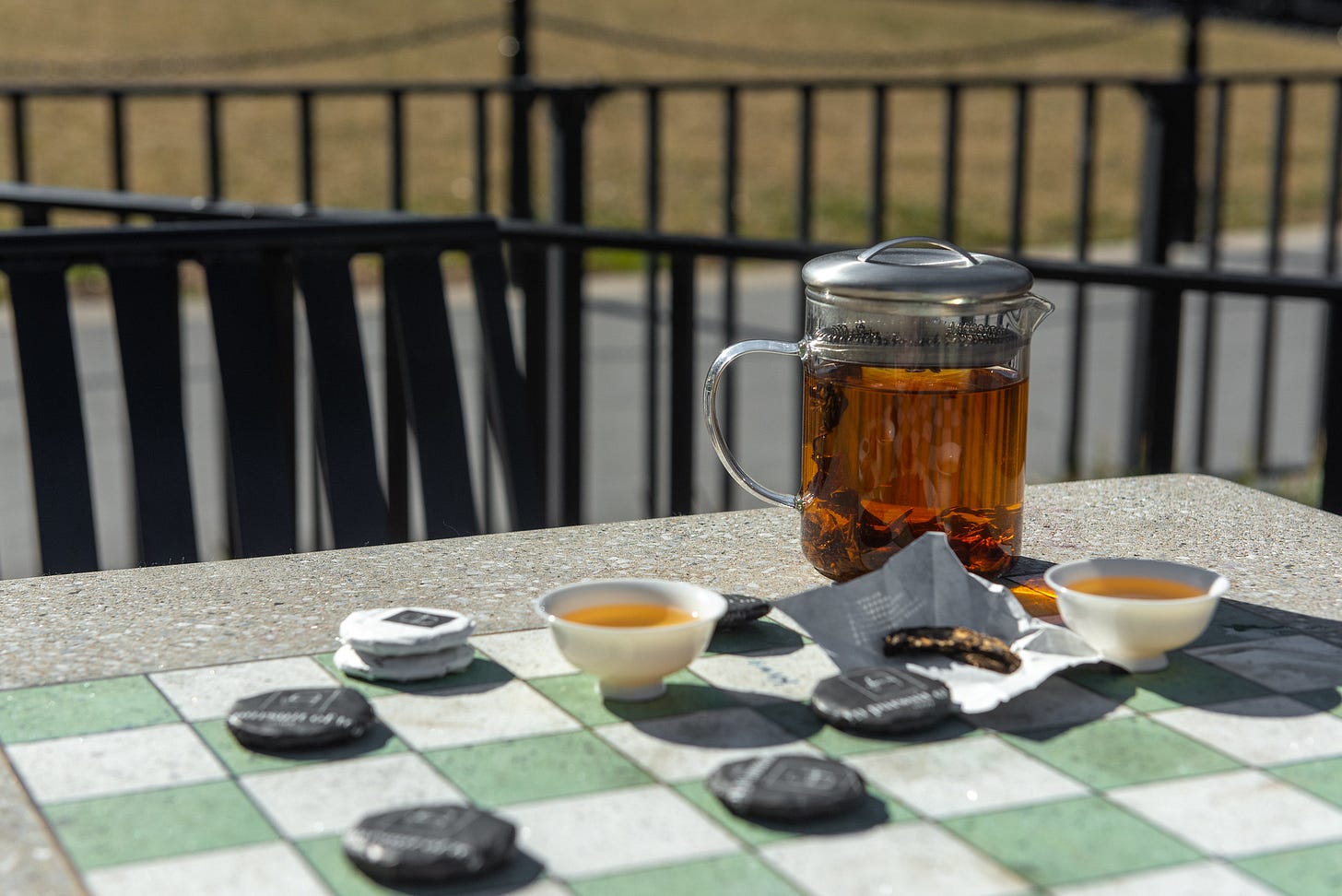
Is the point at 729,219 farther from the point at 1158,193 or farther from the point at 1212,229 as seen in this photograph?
the point at 1212,229

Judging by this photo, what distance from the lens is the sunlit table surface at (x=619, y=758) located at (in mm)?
995

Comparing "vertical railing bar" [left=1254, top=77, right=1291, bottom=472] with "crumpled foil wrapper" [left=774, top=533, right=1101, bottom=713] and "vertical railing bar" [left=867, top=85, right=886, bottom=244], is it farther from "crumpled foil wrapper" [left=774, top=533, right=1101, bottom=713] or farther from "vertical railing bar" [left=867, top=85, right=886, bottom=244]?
"crumpled foil wrapper" [left=774, top=533, right=1101, bottom=713]

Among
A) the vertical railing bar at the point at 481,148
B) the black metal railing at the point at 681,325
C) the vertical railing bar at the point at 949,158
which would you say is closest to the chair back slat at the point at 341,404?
the black metal railing at the point at 681,325

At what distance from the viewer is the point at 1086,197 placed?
483 cm

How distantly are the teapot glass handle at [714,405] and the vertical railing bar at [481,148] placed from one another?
2610 mm

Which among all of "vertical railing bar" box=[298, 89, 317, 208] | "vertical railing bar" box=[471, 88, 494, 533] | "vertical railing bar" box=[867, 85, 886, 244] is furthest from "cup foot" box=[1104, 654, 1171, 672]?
"vertical railing bar" box=[867, 85, 886, 244]

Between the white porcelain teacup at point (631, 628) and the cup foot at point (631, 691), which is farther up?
the white porcelain teacup at point (631, 628)

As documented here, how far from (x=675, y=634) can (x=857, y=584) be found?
234mm

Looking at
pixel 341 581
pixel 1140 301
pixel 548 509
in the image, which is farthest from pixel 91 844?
pixel 1140 301

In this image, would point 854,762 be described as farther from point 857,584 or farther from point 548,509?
point 548,509

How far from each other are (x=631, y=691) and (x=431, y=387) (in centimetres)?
139

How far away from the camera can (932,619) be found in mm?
A: 1390

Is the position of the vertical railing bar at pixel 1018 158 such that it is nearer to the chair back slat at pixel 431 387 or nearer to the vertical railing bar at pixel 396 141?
the vertical railing bar at pixel 396 141

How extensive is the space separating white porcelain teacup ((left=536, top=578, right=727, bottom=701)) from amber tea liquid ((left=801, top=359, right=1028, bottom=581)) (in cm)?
27
